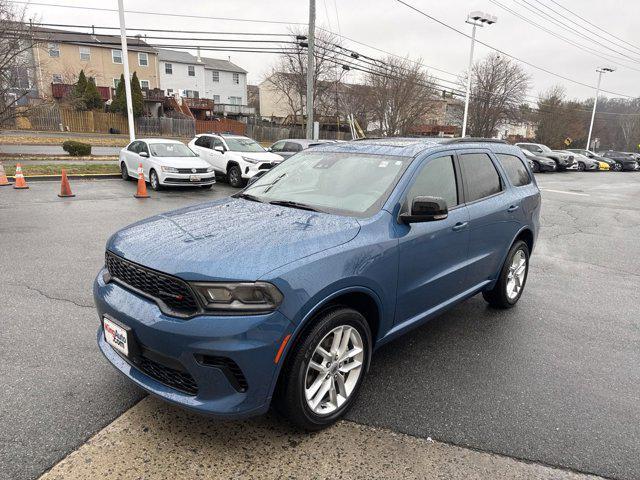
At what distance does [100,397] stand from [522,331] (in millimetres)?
3751

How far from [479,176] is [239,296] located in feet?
9.24

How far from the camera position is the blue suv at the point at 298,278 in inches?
89.2

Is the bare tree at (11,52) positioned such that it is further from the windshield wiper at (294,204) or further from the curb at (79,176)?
the windshield wiper at (294,204)

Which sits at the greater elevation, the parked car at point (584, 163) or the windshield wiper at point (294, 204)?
the windshield wiper at point (294, 204)

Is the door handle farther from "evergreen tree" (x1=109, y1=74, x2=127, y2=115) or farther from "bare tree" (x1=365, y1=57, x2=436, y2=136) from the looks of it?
"evergreen tree" (x1=109, y1=74, x2=127, y2=115)

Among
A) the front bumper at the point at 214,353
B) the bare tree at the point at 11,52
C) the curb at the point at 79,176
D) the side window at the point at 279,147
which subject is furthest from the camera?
the bare tree at the point at 11,52

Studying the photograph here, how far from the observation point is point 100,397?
295 cm

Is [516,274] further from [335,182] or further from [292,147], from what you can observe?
[292,147]

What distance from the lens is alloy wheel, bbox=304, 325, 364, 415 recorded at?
2.61 metres

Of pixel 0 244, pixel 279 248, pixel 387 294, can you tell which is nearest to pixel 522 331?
pixel 387 294

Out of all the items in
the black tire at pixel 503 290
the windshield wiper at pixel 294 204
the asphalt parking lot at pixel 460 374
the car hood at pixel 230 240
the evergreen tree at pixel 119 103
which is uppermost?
the evergreen tree at pixel 119 103

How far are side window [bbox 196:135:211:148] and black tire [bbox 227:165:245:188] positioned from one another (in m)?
1.78

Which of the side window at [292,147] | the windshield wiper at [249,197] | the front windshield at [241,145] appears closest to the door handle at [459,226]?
the windshield wiper at [249,197]

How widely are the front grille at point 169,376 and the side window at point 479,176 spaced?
273 cm
